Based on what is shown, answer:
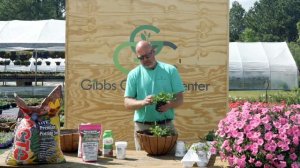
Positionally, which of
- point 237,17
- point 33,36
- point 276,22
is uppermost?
point 237,17

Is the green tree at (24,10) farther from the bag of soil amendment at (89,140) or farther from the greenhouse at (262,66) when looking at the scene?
the bag of soil amendment at (89,140)

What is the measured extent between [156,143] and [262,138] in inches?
35.8

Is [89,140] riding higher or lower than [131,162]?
higher

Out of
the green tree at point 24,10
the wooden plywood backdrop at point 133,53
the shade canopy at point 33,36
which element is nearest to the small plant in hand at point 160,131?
the wooden plywood backdrop at point 133,53

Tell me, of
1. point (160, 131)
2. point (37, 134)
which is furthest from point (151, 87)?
point (37, 134)

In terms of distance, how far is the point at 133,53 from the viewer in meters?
5.91

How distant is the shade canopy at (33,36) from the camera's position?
16.7 meters

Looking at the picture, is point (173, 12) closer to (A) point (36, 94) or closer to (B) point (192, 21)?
(B) point (192, 21)

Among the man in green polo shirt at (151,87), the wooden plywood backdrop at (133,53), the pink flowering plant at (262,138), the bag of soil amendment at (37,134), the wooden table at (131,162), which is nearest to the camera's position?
the pink flowering plant at (262,138)

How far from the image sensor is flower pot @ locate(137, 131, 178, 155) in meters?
3.49

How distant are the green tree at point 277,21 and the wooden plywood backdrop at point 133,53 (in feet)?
171

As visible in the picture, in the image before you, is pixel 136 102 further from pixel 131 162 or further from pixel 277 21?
pixel 277 21

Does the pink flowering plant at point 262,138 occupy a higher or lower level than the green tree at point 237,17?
lower

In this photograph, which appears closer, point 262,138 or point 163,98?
point 262,138
